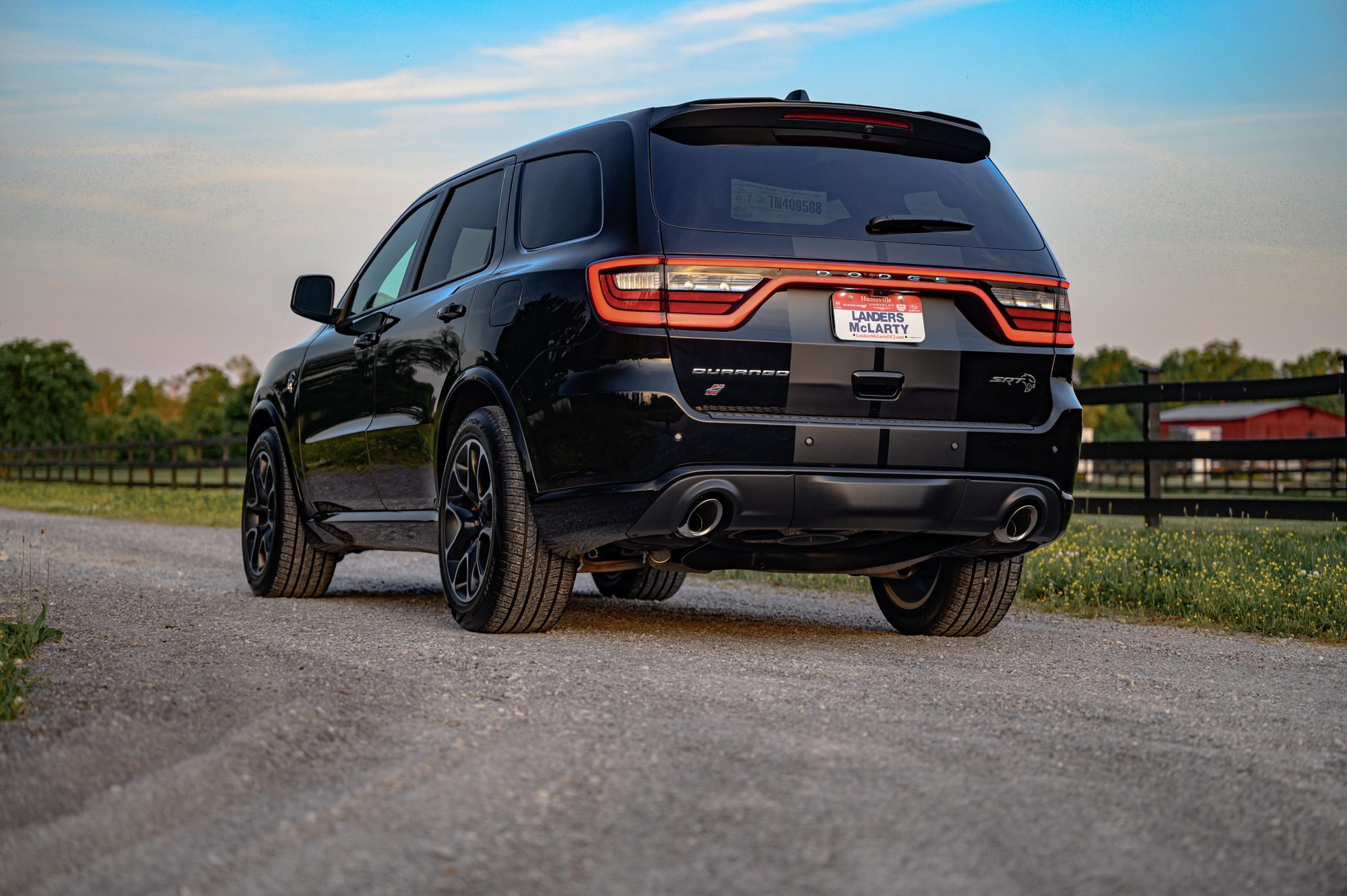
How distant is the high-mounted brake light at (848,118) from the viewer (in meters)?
5.21

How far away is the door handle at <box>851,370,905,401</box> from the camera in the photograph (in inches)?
192

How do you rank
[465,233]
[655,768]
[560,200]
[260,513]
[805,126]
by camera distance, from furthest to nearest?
[260,513], [465,233], [560,200], [805,126], [655,768]

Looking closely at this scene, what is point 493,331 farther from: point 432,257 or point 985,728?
point 985,728

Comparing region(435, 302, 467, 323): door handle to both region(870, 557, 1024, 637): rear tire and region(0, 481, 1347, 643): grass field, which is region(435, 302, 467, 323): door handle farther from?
region(0, 481, 1347, 643): grass field

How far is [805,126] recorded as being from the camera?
523 cm

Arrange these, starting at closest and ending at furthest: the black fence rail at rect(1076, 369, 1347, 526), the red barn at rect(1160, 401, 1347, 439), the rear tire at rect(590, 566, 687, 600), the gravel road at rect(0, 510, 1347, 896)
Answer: the gravel road at rect(0, 510, 1347, 896) → the rear tire at rect(590, 566, 687, 600) → the black fence rail at rect(1076, 369, 1347, 526) → the red barn at rect(1160, 401, 1347, 439)

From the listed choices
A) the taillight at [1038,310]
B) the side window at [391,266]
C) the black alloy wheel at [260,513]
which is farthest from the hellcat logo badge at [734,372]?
the black alloy wheel at [260,513]

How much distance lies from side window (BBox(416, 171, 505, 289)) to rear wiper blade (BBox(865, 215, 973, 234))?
1750 millimetres

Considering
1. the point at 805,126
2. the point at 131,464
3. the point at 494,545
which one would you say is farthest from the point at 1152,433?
the point at 131,464

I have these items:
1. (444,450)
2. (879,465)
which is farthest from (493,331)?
(879,465)

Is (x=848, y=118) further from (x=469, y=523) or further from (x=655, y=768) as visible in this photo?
(x=655, y=768)

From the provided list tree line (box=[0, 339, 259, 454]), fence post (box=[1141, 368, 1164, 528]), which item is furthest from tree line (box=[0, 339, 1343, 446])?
fence post (box=[1141, 368, 1164, 528])

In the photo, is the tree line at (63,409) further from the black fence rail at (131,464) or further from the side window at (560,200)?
the side window at (560,200)

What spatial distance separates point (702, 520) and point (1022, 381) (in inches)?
51.9
